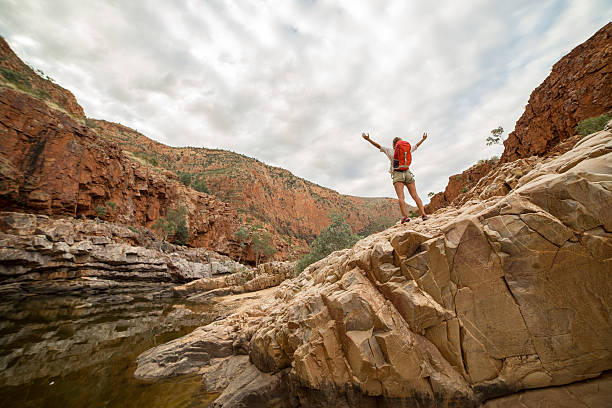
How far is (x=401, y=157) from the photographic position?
17.7 feet

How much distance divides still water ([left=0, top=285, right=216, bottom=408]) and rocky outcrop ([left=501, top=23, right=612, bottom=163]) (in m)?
21.7

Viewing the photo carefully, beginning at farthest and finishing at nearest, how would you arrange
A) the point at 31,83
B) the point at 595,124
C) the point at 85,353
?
the point at 31,83 < the point at 595,124 < the point at 85,353

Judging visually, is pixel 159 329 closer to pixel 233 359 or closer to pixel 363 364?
pixel 233 359

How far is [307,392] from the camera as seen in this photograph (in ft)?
14.0

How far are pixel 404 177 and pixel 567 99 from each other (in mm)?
16598

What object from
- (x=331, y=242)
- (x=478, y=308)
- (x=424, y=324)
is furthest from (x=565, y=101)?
(x=331, y=242)

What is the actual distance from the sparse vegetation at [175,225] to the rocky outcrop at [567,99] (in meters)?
43.2

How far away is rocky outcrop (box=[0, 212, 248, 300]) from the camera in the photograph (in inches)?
635

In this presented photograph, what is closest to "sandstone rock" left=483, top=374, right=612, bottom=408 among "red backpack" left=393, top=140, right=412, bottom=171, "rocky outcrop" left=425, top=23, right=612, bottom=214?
"red backpack" left=393, top=140, right=412, bottom=171

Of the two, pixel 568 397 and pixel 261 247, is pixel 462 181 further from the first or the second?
pixel 261 247

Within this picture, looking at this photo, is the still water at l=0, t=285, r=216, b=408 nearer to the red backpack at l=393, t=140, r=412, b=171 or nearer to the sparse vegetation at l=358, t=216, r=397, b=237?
the red backpack at l=393, t=140, r=412, b=171

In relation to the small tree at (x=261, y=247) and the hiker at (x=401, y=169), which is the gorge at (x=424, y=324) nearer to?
the hiker at (x=401, y=169)

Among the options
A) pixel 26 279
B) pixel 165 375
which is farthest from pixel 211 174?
pixel 165 375

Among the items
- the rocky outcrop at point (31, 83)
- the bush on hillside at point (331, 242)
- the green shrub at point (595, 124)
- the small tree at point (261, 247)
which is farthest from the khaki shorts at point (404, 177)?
the rocky outcrop at point (31, 83)
